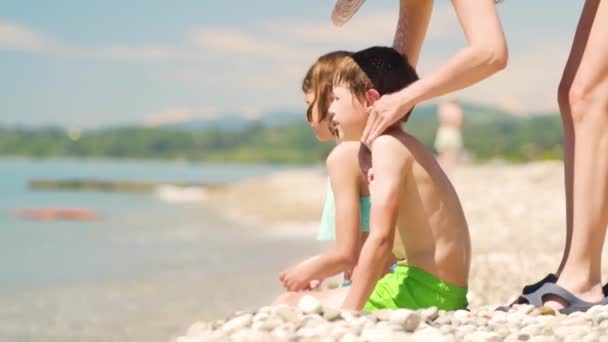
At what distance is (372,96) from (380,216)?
20.6 inches

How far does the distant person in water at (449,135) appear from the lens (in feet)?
51.7

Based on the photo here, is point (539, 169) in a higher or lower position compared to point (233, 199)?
lower

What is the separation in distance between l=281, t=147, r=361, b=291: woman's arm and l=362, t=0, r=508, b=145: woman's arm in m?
0.35

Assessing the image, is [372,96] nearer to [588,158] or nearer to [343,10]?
[343,10]

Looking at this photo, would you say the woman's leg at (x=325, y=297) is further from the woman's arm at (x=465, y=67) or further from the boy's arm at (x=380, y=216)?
the woman's arm at (x=465, y=67)

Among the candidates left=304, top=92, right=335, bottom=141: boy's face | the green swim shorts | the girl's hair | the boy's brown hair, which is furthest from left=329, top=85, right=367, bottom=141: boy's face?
the green swim shorts

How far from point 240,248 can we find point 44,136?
143663 millimetres

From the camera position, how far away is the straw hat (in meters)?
3.99

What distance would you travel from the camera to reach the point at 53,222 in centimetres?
2383

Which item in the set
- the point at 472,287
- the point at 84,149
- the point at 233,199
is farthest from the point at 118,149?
the point at 472,287

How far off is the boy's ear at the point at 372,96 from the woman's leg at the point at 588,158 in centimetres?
86

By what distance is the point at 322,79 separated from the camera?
391 cm

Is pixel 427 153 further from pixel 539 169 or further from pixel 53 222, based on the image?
pixel 53 222

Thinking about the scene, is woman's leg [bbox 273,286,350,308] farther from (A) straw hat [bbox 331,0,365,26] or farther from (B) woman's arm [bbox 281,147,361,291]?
(A) straw hat [bbox 331,0,365,26]
